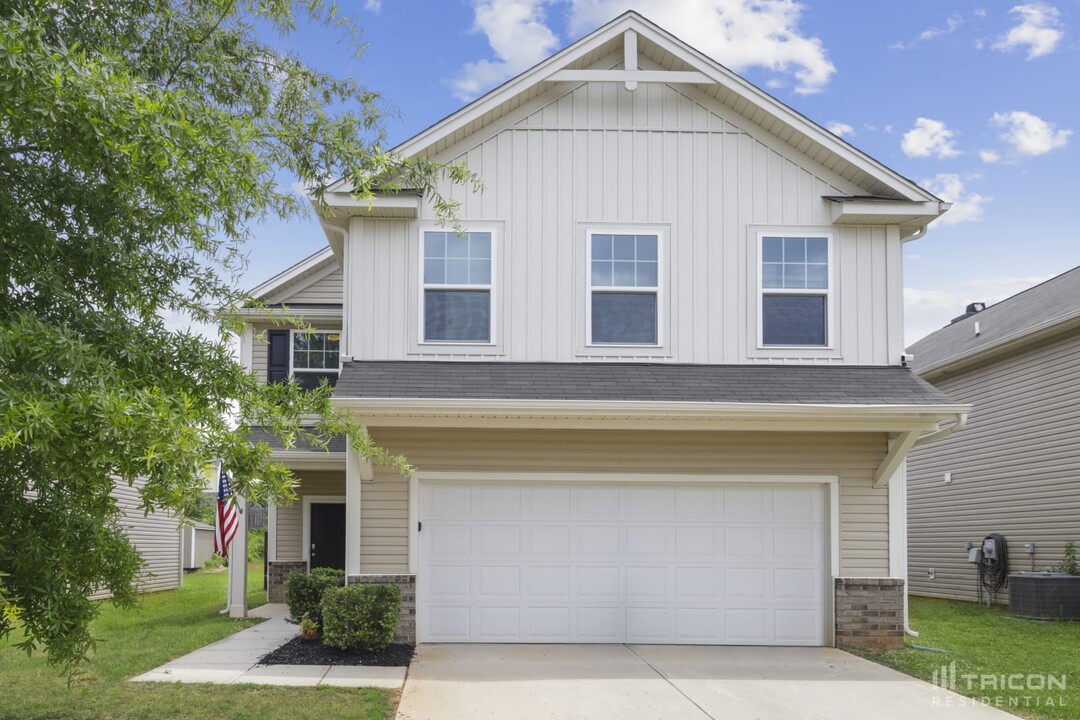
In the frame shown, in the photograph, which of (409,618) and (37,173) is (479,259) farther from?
(37,173)

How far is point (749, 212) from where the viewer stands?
1263cm

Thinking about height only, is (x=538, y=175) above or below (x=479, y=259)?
above

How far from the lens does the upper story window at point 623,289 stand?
40.8ft

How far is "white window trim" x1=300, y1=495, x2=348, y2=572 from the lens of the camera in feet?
57.3

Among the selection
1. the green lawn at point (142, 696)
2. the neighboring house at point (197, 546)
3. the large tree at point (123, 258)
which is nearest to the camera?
the large tree at point (123, 258)

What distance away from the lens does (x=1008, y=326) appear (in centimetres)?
1883

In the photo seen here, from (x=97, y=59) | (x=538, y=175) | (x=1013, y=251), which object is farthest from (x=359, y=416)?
(x=1013, y=251)

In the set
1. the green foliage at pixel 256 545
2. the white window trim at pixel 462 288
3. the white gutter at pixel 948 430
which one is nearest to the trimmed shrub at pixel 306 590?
the white window trim at pixel 462 288

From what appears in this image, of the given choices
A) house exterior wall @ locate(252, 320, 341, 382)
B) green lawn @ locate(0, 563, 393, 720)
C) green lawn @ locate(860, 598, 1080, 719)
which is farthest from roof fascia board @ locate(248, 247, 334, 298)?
green lawn @ locate(860, 598, 1080, 719)

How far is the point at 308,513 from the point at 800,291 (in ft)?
30.2

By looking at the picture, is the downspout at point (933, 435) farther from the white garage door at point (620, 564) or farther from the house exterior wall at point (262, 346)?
the house exterior wall at point (262, 346)

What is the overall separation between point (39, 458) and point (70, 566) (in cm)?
101

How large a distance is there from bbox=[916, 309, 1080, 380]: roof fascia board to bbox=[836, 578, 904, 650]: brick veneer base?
652cm

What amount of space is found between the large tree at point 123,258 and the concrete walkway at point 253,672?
9.78 feet
